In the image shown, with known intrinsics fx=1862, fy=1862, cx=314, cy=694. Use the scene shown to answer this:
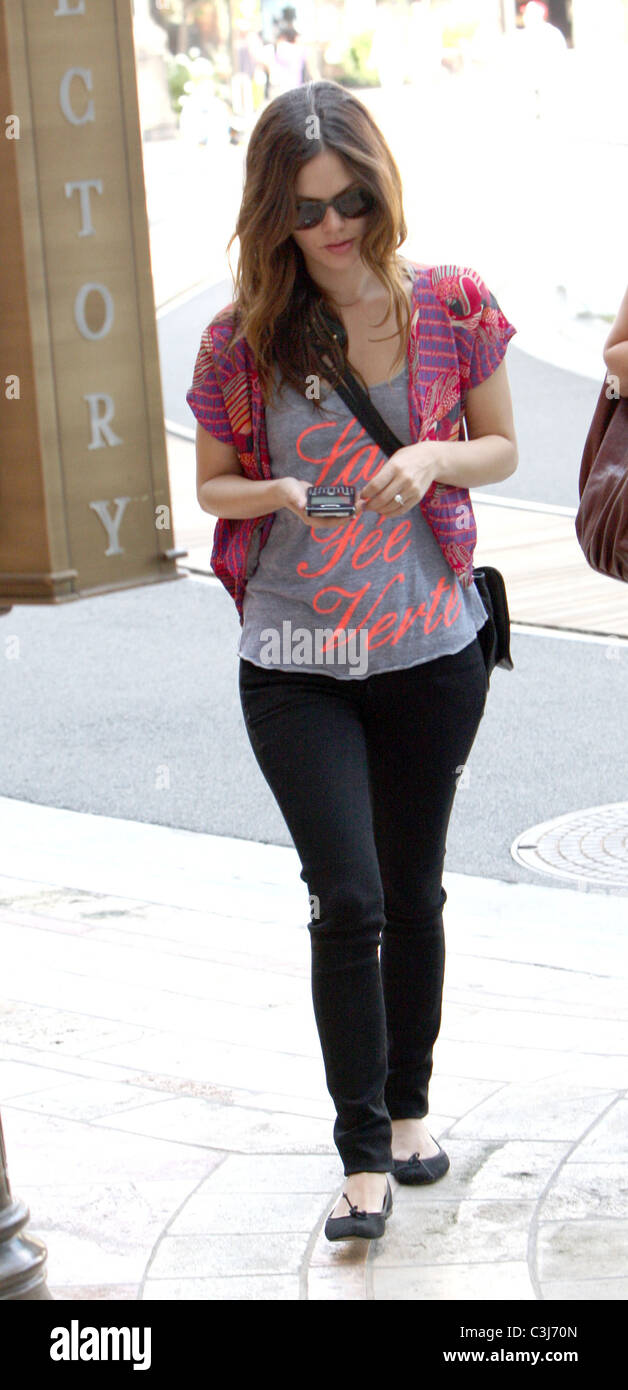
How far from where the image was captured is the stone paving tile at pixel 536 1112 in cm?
387

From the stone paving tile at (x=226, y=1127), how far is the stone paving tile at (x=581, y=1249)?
24.8 inches

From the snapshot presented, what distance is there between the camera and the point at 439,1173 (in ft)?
12.1

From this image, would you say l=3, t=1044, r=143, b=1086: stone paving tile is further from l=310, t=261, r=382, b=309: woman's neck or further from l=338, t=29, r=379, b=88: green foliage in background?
l=338, t=29, r=379, b=88: green foliage in background

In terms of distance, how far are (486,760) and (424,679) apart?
4.02 metres

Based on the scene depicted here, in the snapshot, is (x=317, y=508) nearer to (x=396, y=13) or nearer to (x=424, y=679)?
(x=424, y=679)

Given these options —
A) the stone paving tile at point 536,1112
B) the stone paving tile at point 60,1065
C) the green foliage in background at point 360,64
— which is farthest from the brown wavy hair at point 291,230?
the green foliage in background at point 360,64

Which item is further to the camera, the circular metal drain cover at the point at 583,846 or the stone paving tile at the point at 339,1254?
the circular metal drain cover at the point at 583,846

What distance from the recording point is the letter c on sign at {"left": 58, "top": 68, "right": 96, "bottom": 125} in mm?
2289

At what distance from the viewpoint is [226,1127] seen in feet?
13.1

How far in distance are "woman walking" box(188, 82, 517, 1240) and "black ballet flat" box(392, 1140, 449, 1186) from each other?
17 centimetres

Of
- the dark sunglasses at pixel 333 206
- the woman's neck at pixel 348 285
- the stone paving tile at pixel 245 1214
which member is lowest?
the stone paving tile at pixel 245 1214

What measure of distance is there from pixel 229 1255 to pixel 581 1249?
0.63 meters

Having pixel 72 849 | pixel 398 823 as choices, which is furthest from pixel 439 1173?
pixel 72 849

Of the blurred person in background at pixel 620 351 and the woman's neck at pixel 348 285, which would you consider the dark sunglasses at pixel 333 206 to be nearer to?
the woman's neck at pixel 348 285
